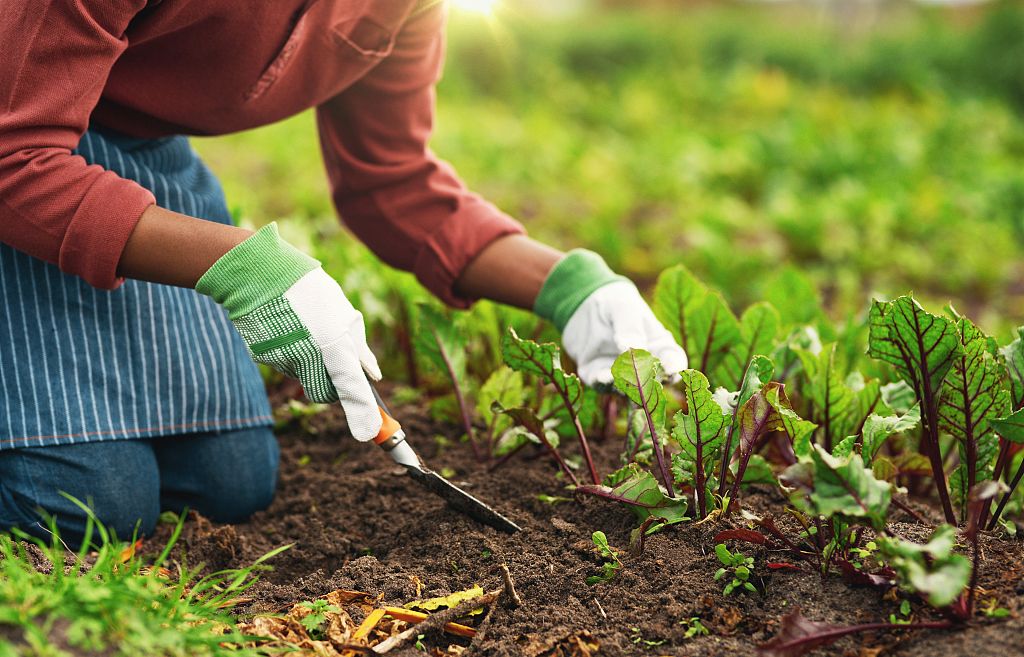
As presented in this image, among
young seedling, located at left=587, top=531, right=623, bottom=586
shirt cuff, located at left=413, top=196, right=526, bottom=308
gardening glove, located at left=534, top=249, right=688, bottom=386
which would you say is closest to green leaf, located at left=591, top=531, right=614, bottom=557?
young seedling, located at left=587, top=531, right=623, bottom=586

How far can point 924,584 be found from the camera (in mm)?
1128

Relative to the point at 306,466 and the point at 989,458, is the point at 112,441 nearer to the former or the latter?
the point at 306,466

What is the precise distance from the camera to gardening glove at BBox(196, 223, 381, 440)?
1.52 m

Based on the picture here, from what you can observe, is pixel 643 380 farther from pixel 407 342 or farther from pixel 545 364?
pixel 407 342

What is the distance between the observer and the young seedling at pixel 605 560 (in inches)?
58.6

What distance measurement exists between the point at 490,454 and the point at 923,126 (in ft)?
19.6

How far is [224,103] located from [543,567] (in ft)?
3.47

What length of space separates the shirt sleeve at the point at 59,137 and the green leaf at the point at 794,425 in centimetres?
102

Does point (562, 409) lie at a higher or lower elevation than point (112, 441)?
higher

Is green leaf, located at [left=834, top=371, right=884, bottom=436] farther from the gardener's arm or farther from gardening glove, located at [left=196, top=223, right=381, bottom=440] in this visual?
gardening glove, located at [left=196, top=223, right=381, bottom=440]

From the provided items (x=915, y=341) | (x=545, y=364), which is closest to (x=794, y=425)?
(x=915, y=341)

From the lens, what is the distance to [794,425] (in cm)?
139

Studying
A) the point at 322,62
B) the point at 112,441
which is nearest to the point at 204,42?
the point at 322,62

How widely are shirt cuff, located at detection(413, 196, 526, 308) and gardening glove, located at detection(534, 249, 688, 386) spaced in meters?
0.19
